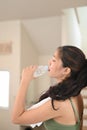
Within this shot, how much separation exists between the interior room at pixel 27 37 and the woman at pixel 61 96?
297 centimetres

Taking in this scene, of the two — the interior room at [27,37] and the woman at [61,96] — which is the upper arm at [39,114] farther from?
the interior room at [27,37]

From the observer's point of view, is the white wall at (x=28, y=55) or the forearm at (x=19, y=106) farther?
the white wall at (x=28, y=55)

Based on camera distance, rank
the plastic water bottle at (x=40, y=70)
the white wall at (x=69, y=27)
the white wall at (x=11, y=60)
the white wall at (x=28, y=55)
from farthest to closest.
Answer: the white wall at (x=28, y=55) → the white wall at (x=11, y=60) → the white wall at (x=69, y=27) → the plastic water bottle at (x=40, y=70)

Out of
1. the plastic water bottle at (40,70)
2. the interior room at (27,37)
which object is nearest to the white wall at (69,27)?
the interior room at (27,37)

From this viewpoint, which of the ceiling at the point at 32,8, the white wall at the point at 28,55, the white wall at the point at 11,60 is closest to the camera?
the ceiling at the point at 32,8

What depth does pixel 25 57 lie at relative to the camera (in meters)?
4.82

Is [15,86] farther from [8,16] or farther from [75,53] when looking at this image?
[75,53]

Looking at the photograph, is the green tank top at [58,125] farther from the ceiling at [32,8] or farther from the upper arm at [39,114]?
the ceiling at [32,8]

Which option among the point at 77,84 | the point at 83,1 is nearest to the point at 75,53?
the point at 77,84

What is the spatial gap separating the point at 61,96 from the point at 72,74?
0.11 metres

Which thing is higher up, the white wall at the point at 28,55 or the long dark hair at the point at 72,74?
the long dark hair at the point at 72,74

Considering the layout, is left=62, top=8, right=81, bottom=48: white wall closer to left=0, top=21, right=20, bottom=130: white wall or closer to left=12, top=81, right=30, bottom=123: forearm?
left=0, top=21, right=20, bottom=130: white wall

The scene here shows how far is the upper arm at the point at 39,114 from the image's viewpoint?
0.95 meters

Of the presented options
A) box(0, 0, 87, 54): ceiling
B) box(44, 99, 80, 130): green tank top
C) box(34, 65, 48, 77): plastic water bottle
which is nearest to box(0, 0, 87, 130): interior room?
box(0, 0, 87, 54): ceiling
